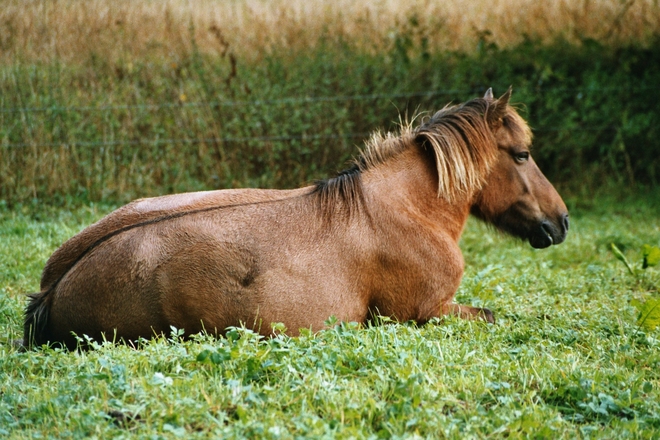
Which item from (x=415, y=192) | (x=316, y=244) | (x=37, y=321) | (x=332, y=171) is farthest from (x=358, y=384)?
(x=332, y=171)

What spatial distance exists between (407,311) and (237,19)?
27.0 ft

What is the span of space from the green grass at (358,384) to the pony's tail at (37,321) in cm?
18

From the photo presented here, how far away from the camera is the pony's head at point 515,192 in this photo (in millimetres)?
A: 5379

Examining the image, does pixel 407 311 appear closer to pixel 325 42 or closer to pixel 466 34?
pixel 325 42

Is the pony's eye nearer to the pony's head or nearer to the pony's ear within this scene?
the pony's head

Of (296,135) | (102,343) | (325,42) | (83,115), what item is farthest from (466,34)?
(102,343)

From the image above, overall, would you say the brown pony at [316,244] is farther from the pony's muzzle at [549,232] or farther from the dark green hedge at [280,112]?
the dark green hedge at [280,112]

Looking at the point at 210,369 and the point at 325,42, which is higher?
the point at 325,42

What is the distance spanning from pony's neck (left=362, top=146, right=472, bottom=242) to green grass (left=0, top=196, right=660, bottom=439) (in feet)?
2.34

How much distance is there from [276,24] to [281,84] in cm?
123

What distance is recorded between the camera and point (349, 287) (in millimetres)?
4715

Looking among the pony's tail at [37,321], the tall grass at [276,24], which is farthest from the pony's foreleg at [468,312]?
the tall grass at [276,24]

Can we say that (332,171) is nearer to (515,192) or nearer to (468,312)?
(515,192)

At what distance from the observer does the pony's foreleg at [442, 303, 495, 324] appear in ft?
16.5
